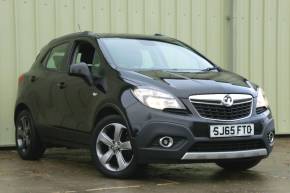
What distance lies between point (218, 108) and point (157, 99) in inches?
25.6

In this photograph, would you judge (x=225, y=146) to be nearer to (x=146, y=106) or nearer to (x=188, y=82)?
(x=188, y=82)

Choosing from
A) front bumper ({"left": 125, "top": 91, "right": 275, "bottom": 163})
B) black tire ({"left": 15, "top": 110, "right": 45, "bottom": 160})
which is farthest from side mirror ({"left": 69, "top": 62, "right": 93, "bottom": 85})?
black tire ({"left": 15, "top": 110, "right": 45, "bottom": 160})

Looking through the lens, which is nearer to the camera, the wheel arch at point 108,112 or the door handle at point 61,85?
the wheel arch at point 108,112

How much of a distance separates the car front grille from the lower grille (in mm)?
261

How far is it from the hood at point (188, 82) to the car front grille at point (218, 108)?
0.09 meters

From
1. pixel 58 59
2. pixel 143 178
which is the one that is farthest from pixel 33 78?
pixel 143 178

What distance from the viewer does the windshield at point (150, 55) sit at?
7.43 metres

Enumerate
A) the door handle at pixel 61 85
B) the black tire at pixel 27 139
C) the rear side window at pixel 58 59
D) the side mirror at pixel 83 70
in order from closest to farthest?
the side mirror at pixel 83 70
the door handle at pixel 61 85
the rear side window at pixel 58 59
the black tire at pixel 27 139

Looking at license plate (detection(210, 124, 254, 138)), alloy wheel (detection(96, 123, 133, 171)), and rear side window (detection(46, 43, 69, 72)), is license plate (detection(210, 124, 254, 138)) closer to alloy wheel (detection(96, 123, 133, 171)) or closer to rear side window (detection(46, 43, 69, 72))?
alloy wheel (detection(96, 123, 133, 171))

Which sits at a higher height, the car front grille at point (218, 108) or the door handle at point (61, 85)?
the door handle at point (61, 85)

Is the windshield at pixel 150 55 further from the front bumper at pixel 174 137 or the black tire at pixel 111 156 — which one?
the front bumper at pixel 174 137

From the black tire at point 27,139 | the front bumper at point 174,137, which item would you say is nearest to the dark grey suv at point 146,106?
the front bumper at point 174,137

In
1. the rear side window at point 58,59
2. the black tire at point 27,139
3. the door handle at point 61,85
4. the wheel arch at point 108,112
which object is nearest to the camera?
the wheel arch at point 108,112

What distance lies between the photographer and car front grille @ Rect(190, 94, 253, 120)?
6.57m
